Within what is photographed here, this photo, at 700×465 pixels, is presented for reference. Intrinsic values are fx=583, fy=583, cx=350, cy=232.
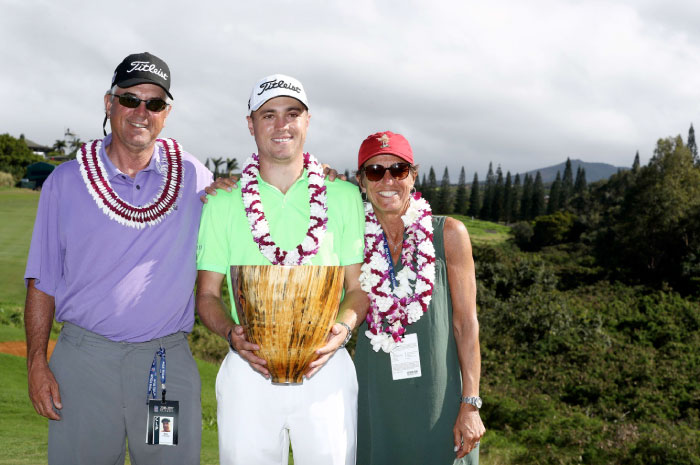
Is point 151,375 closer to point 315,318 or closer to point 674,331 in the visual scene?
point 315,318

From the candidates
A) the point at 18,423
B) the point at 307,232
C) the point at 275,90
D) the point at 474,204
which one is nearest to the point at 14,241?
the point at 18,423

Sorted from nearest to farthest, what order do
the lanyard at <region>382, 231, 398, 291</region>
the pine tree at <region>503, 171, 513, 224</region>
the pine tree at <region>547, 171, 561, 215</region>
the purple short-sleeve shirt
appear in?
the purple short-sleeve shirt < the lanyard at <region>382, 231, 398, 291</region> < the pine tree at <region>547, 171, 561, 215</region> < the pine tree at <region>503, 171, 513, 224</region>

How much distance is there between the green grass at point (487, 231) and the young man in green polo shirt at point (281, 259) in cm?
8391

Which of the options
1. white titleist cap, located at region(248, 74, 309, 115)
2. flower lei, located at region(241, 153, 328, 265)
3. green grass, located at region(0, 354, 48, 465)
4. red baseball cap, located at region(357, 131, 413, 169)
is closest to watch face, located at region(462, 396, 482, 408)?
flower lei, located at region(241, 153, 328, 265)

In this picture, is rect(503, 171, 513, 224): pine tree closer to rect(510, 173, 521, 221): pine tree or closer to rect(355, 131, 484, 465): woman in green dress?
rect(510, 173, 521, 221): pine tree

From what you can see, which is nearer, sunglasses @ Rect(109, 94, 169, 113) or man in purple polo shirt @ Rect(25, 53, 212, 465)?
man in purple polo shirt @ Rect(25, 53, 212, 465)

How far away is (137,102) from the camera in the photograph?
3.83m

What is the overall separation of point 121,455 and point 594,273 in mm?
47628

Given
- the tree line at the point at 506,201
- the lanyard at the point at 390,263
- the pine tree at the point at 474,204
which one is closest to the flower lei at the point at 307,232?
the lanyard at the point at 390,263

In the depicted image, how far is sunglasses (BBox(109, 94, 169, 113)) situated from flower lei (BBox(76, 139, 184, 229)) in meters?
0.37

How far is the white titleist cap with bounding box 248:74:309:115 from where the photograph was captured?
3404 mm

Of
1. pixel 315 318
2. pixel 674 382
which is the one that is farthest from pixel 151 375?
pixel 674 382

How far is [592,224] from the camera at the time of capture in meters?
76.4

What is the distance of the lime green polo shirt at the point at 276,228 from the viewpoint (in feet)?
11.1
